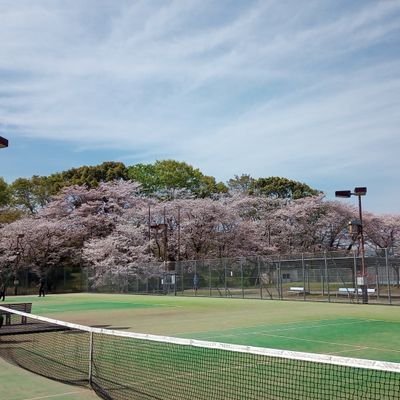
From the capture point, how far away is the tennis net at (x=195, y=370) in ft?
24.2

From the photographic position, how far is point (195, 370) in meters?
9.36

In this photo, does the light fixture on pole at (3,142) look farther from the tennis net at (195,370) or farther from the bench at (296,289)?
the bench at (296,289)

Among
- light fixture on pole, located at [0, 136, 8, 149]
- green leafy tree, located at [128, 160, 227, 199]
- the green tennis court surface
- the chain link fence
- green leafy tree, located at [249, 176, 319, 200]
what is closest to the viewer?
the green tennis court surface

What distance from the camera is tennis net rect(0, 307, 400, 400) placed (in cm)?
737

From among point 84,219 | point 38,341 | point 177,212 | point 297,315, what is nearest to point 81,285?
point 84,219

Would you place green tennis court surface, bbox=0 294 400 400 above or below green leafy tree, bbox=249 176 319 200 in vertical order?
below

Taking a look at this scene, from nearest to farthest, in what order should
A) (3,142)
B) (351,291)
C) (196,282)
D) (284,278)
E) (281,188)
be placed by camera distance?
1. (3,142)
2. (351,291)
3. (284,278)
4. (196,282)
5. (281,188)

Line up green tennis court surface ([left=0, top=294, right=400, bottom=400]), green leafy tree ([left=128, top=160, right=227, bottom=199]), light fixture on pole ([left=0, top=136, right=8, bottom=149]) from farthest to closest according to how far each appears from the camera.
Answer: green leafy tree ([left=128, top=160, right=227, bottom=199])
light fixture on pole ([left=0, top=136, right=8, bottom=149])
green tennis court surface ([left=0, top=294, right=400, bottom=400])

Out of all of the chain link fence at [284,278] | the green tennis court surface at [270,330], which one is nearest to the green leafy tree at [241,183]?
the chain link fence at [284,278]

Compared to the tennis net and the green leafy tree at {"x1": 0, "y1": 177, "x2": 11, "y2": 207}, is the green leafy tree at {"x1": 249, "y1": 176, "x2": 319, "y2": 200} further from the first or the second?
the tennis net

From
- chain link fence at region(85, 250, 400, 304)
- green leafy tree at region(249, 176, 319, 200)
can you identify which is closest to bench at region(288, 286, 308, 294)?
chain link fence at region(85, 250, 400, 304)

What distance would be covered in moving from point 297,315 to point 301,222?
36.8 metres

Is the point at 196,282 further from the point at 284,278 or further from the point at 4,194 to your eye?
the point at 4,194

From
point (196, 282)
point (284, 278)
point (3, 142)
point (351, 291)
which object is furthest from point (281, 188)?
point (3, 142)
